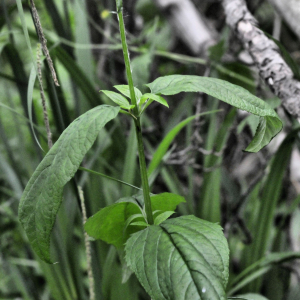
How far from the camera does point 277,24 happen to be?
0.70 metres

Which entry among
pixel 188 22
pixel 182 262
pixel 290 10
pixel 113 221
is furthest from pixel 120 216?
pixel 188 22

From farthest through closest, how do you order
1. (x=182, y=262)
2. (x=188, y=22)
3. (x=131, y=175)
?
(x=188, y=22)
(x=131, y=175)
(x=182, y=262)

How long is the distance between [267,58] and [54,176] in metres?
0.35

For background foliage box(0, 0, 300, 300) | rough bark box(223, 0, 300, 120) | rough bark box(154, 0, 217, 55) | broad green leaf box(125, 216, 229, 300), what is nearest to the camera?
broad green leaf box(125, 216, 229, 300)

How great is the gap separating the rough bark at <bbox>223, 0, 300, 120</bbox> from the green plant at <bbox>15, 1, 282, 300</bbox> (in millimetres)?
143

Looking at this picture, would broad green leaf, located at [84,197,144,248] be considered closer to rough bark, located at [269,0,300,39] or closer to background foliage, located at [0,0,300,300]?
background foliage, located at [0,0,300,300]

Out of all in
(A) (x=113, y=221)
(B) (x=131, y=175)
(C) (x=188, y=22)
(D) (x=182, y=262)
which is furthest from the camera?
(C) (x=188, y=22)

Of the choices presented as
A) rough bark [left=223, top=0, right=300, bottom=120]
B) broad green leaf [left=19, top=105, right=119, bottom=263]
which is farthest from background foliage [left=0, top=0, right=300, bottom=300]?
broad green leaf [left=19, top=105, right=119, bottom=263]

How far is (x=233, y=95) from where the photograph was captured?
26cm

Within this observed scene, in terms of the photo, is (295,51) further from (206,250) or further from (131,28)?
(206,250)

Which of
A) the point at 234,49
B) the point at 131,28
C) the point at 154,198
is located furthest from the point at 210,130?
the point at 131,28

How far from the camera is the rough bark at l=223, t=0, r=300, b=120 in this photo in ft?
1.32

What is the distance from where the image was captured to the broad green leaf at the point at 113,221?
31 centimetres

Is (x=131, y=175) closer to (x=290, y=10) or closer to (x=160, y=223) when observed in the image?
(x=160, y=223)
